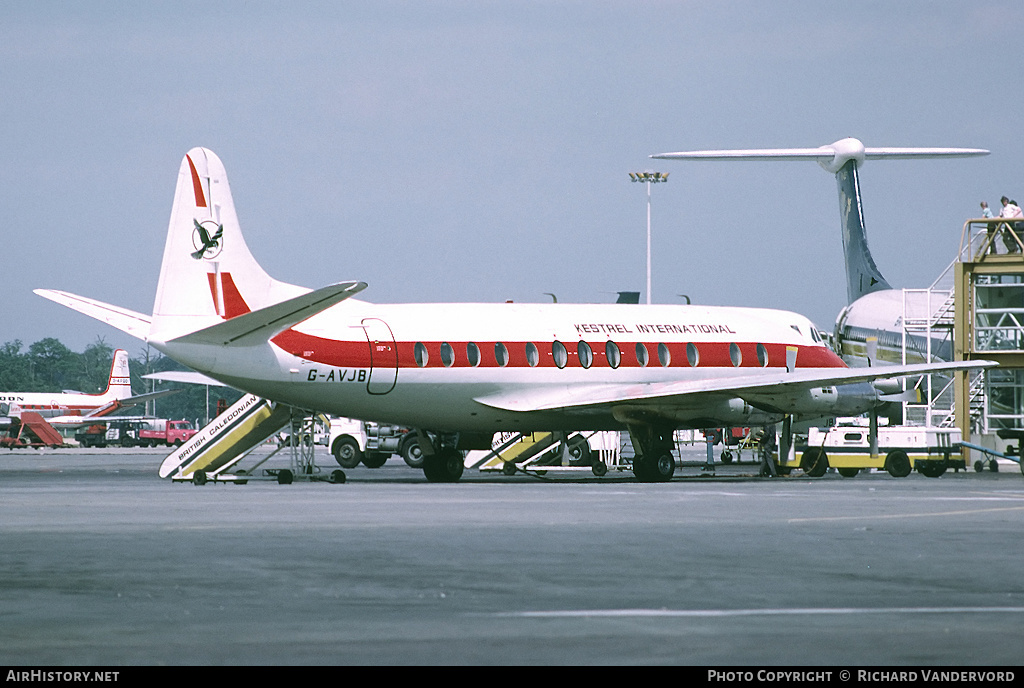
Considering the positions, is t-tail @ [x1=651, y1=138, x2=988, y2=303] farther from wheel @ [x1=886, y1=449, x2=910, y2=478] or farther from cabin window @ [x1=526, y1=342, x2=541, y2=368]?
cabin window @ [x1=526, y1=342, x2=541, y2=368]

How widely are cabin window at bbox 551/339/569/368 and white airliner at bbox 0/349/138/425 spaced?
82405 millimetres

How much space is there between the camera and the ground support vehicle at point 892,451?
41188 millimetres

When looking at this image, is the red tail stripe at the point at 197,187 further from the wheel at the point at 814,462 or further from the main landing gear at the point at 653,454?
the wheel at the point at 814,462

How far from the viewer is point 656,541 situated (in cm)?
1648

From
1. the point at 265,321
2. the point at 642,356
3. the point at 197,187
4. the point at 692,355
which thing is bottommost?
the point at 642,356

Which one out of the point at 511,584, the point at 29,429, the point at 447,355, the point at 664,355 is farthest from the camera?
the point at 29,429

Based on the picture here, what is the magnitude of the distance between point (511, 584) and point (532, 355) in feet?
73.6

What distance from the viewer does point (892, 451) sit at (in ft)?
136

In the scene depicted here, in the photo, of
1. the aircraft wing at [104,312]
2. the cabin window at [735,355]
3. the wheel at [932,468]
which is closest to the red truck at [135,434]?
the aircraft wing at [104,312]

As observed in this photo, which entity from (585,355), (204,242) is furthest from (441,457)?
(204,242)

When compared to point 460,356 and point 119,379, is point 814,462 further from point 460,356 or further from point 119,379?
point 119,379

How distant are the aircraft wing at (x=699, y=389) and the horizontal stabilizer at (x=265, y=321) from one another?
5674 millimetres
